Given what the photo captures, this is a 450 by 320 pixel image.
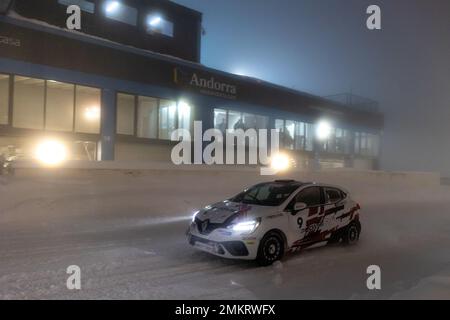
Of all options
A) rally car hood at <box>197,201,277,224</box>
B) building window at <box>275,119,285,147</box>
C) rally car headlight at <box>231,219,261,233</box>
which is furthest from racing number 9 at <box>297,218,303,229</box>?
building window at <box>275,119,285,147</box>

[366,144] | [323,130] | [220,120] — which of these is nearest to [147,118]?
[220,120]

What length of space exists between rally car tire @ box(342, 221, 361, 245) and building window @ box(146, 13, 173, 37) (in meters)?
18.9

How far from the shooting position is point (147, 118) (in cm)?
2197

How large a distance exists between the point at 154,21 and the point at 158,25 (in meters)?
0.34

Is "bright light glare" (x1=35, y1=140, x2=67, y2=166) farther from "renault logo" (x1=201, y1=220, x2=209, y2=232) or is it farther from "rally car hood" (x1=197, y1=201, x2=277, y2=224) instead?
"renault logo" (x1=201, y1=220, x2=209, y2=232)

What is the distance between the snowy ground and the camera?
598 cm

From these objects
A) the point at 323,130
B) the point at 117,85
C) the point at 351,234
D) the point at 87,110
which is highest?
the point at 117,85

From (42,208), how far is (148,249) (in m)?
4.42

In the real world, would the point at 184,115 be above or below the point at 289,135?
above

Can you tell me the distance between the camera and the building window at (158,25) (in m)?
24.4

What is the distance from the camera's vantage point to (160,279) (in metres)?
6.36

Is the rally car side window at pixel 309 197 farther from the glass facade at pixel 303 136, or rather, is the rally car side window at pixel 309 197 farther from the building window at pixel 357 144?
the building window at pixel 357 144

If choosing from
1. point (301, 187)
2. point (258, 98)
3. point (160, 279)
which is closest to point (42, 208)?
point (160, 279)

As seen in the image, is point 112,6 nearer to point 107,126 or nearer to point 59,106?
point 107,126
